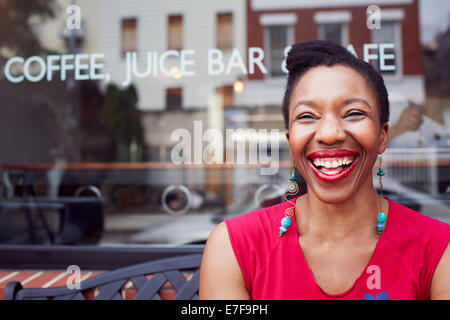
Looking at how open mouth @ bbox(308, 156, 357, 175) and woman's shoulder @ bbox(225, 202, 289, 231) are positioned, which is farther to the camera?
woman's shoulder @ bbox(225, 202, 289, 231)

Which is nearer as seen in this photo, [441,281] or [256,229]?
[441,281]

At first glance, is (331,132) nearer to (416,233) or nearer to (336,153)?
(336,153)

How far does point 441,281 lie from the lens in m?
1.01

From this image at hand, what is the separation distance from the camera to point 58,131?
834cm

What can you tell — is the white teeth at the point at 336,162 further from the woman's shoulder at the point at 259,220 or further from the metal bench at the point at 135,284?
the metal bench at the point at 135,284

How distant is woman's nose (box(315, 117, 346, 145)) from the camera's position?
3.29ft

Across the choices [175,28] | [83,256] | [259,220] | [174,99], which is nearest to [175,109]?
[174,99]

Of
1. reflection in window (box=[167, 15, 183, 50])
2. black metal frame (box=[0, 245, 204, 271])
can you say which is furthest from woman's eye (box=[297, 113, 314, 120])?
reflection in window (box=[167, 15, 183, 50])

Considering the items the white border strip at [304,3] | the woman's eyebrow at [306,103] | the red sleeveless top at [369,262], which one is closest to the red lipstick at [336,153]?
the woman's eyebrow at [306,103]

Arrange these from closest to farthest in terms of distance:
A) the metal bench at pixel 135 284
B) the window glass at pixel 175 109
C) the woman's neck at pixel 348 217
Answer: the woman's neck at pixel 348 217 → the metal bench at pixel 135 284 → the window glass at pixel 175 109

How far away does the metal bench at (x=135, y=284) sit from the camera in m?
1.53

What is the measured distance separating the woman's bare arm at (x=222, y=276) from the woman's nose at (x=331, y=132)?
1.22ft

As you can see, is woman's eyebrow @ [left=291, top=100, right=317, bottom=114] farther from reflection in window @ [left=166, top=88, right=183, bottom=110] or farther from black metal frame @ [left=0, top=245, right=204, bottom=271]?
reflection in window @ [left=166, top=88, right=183, bottom=110]

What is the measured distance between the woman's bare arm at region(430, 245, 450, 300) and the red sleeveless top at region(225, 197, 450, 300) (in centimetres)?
1
